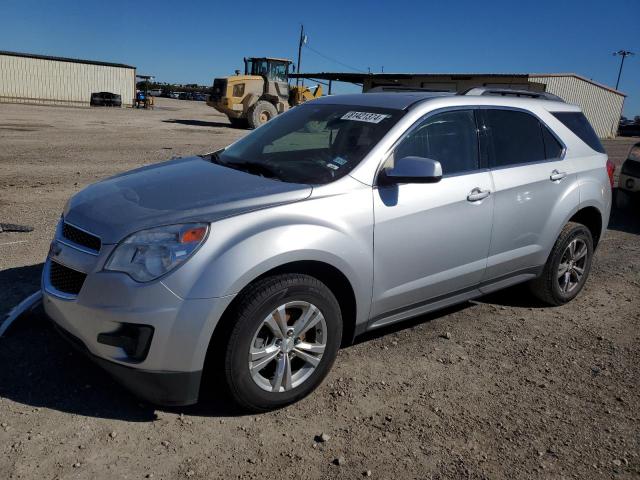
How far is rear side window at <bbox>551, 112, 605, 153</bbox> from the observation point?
15.8 ft

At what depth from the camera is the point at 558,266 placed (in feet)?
15.6

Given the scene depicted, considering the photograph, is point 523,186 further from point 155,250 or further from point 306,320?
point 155,250

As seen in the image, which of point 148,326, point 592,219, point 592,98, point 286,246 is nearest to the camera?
point 148,326

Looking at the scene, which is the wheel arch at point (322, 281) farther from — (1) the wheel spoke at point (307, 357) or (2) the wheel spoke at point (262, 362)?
(1) the wheel spoke at point (307, 357)

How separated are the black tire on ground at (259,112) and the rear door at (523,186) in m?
20.7

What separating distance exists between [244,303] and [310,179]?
3.07ft

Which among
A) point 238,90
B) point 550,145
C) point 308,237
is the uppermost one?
point 238,90

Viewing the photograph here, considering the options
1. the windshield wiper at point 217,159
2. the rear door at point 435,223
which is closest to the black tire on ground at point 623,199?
the rear door at point 435,223

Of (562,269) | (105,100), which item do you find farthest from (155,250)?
(105,100)

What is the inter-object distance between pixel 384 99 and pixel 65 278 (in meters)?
2.41

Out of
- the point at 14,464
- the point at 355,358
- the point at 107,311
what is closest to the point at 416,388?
the point at 355,358

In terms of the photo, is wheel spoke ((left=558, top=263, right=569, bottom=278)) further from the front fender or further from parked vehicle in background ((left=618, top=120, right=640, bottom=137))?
parked vehicle in background ((left=618, top=120, right=640, bottom=137))

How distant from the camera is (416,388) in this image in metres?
3.50

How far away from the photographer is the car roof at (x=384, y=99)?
388 centimetres
